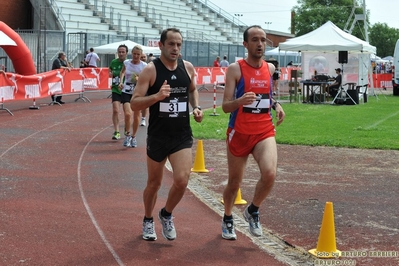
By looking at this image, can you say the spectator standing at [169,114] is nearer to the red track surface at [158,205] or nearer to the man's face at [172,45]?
the man's face at [172,45]

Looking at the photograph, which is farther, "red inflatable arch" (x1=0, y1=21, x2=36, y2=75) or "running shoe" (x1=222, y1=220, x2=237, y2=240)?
"red inflatable arch" (x1=0, y1=21, x2=36, y2=75)

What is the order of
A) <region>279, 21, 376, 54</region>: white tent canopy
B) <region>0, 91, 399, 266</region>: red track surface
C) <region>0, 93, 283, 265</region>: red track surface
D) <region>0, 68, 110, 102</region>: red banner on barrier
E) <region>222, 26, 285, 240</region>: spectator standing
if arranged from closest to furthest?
<region>0, 93, 283, 265</region>: red track surface
<region>0, 91, 399, 266</region>: red track surface
<region>222, 26, 285, 240</region>: spectator standing
<region>0, 68, 110, 102</region>: red banner on barrier
<region>279, 21, 376, 54</region>: white tent canopy

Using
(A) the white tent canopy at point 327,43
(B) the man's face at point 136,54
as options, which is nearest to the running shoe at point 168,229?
(B) the man's face at point 136,54

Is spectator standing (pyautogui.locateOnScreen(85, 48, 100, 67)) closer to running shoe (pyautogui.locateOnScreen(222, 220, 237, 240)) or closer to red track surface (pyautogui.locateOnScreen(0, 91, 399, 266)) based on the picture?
red track surface (pyautogui.locateOnScreen(0, 91, 399, 266))

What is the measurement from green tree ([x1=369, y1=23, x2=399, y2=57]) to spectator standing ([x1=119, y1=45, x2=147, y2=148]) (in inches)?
4423

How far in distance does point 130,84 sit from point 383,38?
4500 inches

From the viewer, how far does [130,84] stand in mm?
14742

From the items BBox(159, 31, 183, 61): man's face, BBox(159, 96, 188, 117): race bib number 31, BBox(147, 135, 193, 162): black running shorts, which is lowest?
BBox(147, 135, 193, 162): black running shorts

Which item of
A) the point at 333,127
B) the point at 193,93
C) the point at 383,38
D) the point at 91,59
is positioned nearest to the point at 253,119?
the point at 193,93

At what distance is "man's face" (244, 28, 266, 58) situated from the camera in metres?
7.44

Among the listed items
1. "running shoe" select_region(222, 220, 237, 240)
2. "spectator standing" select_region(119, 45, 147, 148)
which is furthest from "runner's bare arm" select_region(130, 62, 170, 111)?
"spectator standing" select_region(119, 45, 147, 148)

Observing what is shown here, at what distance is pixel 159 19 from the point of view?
178ft

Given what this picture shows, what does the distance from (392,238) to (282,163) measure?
5.77 m

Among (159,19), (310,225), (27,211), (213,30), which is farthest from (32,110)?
(213,30)
